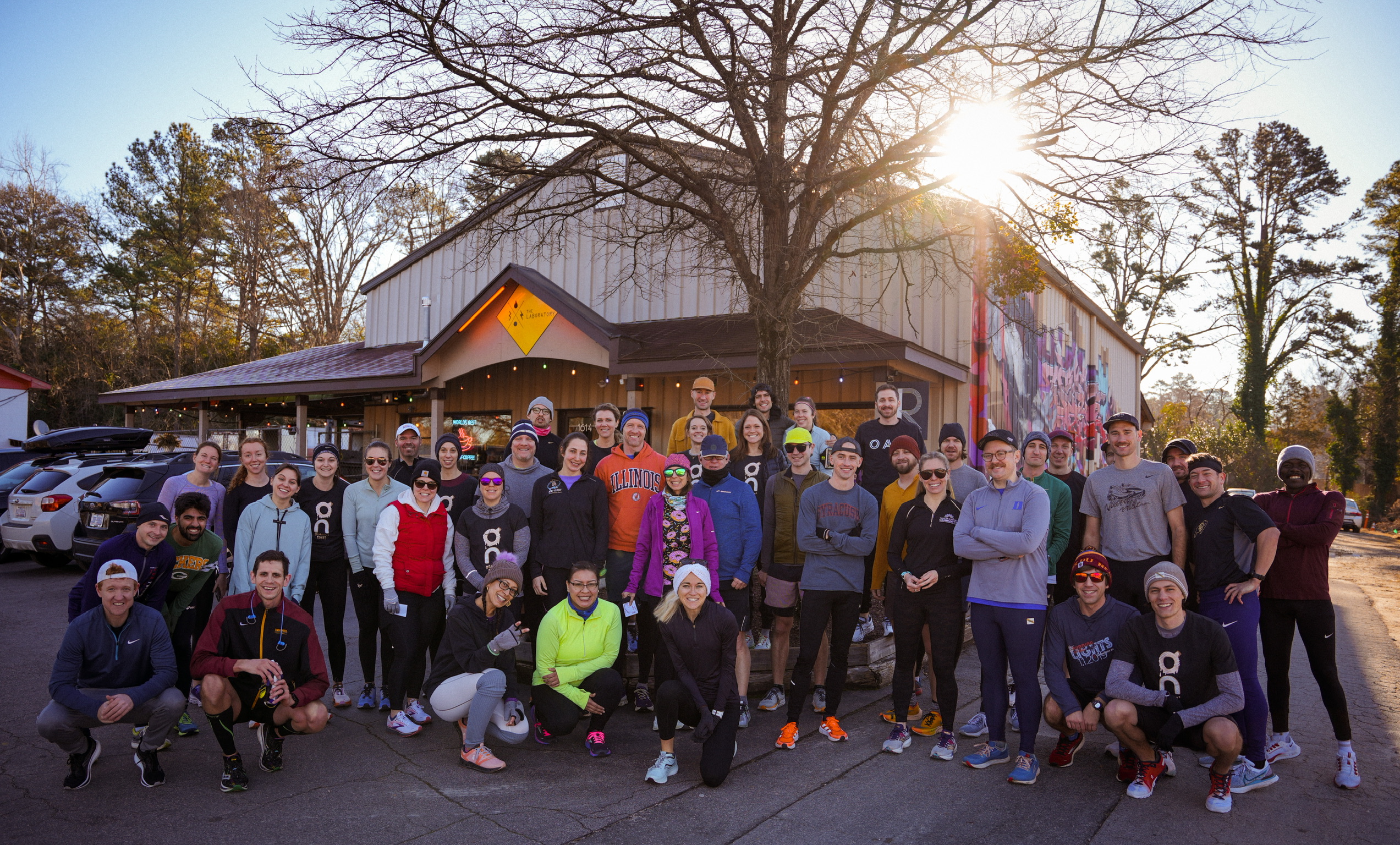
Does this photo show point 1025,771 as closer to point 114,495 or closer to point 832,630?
point 832,630

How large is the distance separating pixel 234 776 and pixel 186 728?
4.20ft

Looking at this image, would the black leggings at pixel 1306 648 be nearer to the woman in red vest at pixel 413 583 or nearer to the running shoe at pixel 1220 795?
the running shoe at pixel 1220 795

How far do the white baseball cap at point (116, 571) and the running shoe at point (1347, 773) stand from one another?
6954 mm

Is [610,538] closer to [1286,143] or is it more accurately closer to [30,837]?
[30,837]

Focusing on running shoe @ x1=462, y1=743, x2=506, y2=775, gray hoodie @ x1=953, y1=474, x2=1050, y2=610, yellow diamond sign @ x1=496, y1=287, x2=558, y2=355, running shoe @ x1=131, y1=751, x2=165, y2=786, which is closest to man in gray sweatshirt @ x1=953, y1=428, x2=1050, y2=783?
gray hoodie @ x1=953, y1=474, x2=1050, y2=610

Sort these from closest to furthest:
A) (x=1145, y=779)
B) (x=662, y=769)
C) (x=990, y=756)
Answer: (x=1145, y=779) → (x=662, y=769) → (x=990, y=756)

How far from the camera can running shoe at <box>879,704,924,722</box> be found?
5680mm

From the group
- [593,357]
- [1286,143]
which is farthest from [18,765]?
[1286,143]

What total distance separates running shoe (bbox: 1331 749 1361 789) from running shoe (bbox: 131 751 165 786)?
659cm

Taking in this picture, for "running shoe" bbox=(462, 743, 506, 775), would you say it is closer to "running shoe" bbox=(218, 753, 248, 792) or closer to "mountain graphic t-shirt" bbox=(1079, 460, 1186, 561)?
"running shoe" bbox=(218, 753, 248, 792)

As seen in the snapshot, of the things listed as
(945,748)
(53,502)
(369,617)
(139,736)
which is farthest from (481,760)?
(53,502)

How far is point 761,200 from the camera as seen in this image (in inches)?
370

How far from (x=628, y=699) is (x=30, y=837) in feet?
11.8

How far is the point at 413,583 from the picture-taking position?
220 inches
